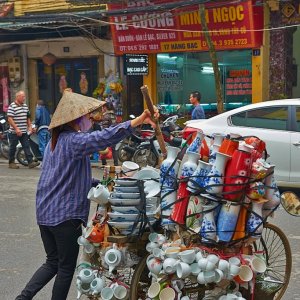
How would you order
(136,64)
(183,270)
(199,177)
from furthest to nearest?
(136,64) → (199,177) → (183,270)

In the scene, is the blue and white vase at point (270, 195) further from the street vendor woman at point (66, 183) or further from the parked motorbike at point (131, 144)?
the parked motorbike at point (131, 144)

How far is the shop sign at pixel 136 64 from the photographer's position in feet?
55.0

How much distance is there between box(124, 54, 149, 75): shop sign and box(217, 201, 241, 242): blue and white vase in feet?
44.7

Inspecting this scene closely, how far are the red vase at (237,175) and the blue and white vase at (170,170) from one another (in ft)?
1.25

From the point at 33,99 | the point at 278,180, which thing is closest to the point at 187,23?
the point at 33,99

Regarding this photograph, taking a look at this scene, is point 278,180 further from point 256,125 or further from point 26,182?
point 26,182

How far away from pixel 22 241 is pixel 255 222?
12.6 ft

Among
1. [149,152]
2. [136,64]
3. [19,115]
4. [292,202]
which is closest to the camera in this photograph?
[292,202]

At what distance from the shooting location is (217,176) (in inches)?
134

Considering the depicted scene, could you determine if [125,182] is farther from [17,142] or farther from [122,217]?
[17,142]

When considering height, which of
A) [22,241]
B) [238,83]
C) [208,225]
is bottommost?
[22,241]

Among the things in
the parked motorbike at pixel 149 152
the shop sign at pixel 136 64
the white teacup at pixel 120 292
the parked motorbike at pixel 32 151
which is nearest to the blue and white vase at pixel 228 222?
the white teacup at pixel 120 292

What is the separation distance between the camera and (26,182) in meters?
10.9

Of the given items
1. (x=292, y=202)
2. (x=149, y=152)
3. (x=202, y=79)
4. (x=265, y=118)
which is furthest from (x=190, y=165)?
(x=202, y=79)
